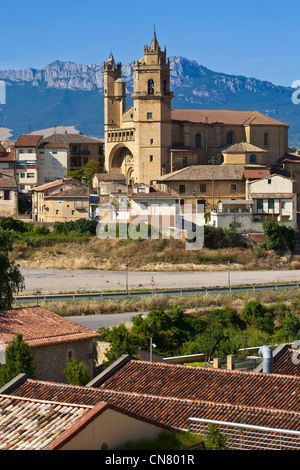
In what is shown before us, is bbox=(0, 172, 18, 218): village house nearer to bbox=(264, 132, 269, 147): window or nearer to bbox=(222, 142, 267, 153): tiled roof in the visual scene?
bbox=(222, 142, 267, 153): tiled roof

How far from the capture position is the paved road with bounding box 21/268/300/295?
52844mm

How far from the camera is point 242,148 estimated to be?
232 feet

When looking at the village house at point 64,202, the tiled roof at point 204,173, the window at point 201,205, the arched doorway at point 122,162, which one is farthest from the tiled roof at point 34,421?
the arched doorway at point 122,162

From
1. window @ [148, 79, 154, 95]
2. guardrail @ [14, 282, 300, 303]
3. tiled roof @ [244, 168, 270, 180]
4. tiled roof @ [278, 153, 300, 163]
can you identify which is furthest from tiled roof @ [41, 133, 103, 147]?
guardrail @ [14, 282, 300, 303]

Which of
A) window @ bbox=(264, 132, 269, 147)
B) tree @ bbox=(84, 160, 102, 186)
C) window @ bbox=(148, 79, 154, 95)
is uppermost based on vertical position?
window @ bbox=(148, 79, 154, 95)

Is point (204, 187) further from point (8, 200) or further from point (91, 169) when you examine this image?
point (8, 200)

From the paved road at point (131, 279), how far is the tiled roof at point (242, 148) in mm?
14001

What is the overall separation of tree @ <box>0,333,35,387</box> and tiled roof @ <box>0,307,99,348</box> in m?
2.19

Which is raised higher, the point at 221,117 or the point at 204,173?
the point at 221,117

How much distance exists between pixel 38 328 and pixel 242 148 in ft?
149

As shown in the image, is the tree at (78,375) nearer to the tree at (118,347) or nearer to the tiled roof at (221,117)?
the tree at (118,347)

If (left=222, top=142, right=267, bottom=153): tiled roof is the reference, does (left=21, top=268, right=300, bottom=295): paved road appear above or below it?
below

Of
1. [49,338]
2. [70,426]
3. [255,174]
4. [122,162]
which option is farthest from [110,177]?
[70,426]

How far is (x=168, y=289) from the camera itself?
52.7 meters
